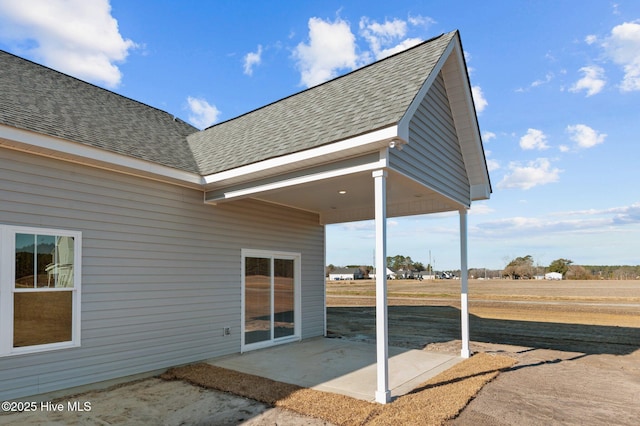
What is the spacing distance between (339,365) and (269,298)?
8.05ft

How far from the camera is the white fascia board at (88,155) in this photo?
4.56 meters

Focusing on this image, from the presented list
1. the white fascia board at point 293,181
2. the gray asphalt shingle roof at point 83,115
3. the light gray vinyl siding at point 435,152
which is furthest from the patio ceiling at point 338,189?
the gray asphalt shingle roof at point 83,115

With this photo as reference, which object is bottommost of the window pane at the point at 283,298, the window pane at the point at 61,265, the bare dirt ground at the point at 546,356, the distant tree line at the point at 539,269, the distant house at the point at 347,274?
the distant house at the point at 347,274

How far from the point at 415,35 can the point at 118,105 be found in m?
7.69

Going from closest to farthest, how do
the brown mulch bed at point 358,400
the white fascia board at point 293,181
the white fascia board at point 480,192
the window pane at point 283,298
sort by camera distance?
the brown mulch bed at point 358,400 → the white fascia board at point 293,181 → the white fascia board at point 480,192 → the window pane at point 283,298

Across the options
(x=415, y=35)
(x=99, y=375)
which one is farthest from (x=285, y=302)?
(x=415, y=35)

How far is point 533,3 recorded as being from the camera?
8.47 meters

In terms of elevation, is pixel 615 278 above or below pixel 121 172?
below

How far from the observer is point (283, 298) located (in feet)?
28.4

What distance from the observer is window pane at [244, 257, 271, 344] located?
773 centimetres

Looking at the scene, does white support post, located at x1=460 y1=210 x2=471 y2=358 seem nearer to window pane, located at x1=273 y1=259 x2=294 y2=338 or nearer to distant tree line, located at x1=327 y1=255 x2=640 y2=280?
window pane, located at x1=273 y1=259 x2=294 y2=338

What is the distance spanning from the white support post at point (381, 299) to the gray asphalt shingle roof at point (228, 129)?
34.1 inches

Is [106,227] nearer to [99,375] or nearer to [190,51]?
[99,375]

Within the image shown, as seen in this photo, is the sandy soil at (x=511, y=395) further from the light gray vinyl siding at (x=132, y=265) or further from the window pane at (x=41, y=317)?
→ the window pane at (x=41, y=317)
